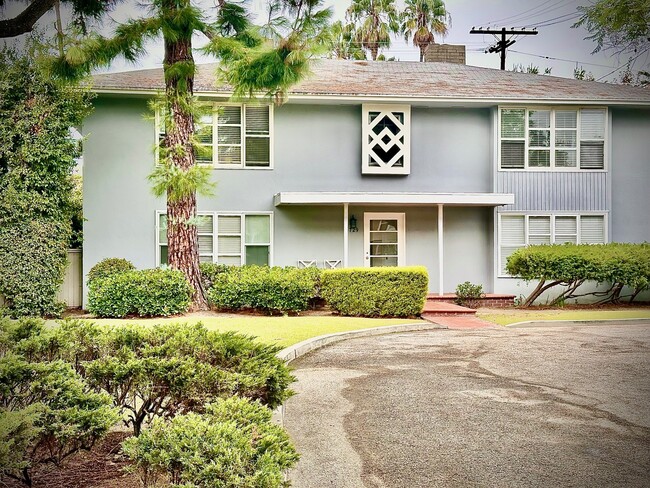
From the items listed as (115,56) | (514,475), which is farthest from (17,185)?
(514,475)

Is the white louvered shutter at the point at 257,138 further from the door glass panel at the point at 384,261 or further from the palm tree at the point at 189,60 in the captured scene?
the door glass panel at the point at 384,261

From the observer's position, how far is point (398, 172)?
48.7 feet

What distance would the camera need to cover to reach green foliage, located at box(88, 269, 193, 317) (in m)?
11.7

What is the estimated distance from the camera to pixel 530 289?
14.9 m

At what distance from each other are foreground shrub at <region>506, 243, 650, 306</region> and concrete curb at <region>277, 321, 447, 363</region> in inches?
146

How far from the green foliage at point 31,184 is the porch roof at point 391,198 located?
4.48 metres

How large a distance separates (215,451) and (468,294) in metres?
12.1

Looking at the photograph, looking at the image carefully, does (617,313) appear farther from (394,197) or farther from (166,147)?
(166,147)

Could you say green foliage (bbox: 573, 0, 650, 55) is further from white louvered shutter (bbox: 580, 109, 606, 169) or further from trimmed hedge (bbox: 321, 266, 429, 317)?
white louvered shutter (bbox: 580, 109, 606, 169)

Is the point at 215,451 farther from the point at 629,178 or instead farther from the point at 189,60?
the point at 629,178

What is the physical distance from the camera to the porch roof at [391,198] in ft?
45.4

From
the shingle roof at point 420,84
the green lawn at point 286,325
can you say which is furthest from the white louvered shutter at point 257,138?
the green lawn at point 286,325

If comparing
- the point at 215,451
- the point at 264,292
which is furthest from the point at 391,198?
the point at 215,451

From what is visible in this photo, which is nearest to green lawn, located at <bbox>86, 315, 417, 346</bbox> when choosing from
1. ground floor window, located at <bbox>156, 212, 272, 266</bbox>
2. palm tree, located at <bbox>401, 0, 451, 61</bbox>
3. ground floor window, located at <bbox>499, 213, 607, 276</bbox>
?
ground floor window, located at <bbox>156, 212, 272, 266</bbox>
